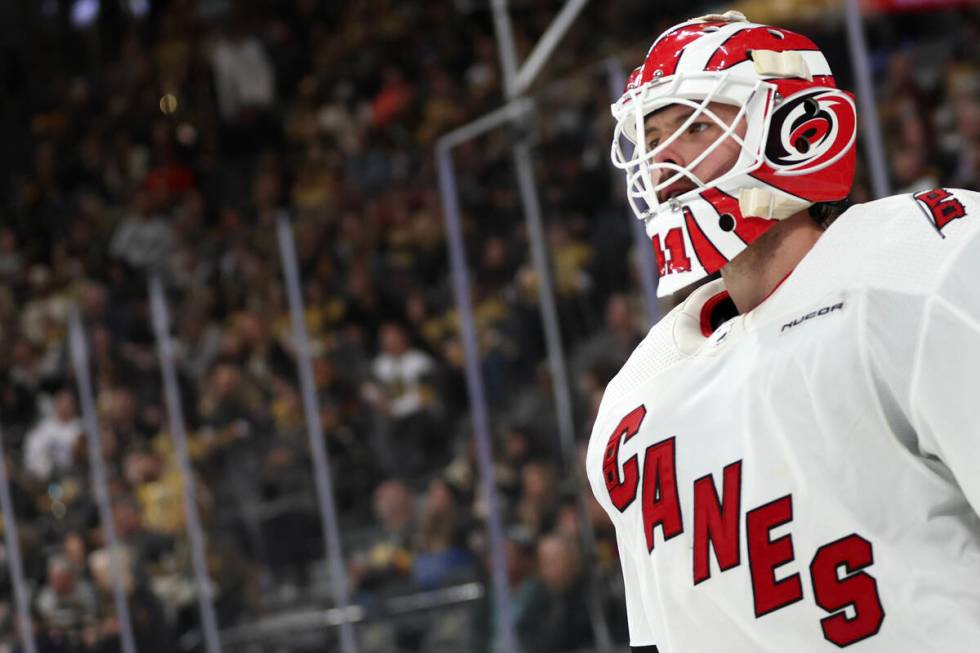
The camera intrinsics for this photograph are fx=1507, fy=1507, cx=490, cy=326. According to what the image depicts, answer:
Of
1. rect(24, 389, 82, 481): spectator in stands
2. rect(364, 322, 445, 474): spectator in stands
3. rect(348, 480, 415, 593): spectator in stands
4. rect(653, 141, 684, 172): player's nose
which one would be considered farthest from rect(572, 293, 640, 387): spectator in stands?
rect(24, 389, 82, 481): spectator in stands

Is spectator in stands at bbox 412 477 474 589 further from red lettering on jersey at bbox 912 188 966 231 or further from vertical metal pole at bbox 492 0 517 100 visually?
red lettering on jersey at bbox 912 188 966 231

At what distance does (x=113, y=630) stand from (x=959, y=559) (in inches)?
191

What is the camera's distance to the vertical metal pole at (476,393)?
13.7 feet

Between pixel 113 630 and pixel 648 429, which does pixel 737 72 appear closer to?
pixel 648 429

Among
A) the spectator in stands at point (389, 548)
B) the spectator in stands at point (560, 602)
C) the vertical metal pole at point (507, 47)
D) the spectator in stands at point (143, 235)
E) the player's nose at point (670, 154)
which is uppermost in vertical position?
the spectator in stands at point (143, 235)

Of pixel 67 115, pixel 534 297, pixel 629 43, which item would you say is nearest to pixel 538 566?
pixel 534 297

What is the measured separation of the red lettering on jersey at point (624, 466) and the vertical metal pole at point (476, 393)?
250 cm

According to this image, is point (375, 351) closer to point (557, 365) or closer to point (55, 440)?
point (557, 365)

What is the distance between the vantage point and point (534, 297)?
3916mm

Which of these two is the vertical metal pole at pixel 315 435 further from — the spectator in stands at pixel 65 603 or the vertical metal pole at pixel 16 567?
the vertical metal pole at pixel 16 567

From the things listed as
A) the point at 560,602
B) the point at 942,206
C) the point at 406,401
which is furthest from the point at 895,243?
the point at 406,401

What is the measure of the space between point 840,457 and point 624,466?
0.30 m

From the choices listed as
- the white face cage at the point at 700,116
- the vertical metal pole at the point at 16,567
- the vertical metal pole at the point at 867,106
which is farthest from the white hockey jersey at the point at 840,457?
the vertical metal pole at the point at 16,567

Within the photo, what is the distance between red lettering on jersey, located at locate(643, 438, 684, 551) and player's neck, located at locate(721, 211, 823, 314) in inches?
7.1
